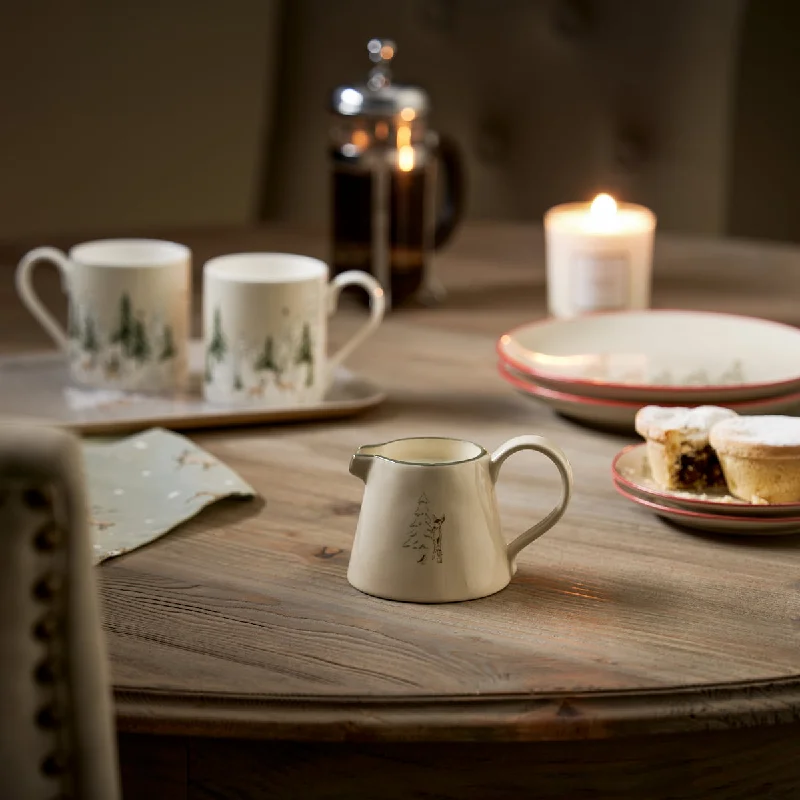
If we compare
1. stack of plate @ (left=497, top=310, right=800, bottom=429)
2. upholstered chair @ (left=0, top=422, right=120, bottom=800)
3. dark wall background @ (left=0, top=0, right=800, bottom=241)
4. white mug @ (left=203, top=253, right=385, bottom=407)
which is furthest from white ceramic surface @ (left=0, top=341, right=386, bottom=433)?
dark wall background @ (left=0, top=0, right=800, bottom=241)

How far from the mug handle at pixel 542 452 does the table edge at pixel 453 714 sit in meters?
0.13

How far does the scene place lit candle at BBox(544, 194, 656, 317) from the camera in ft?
3.77

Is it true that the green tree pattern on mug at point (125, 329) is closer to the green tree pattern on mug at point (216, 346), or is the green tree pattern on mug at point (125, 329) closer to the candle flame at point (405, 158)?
the green tree pattern on mug at point (216, 346)

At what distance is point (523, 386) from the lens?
3.05 ft

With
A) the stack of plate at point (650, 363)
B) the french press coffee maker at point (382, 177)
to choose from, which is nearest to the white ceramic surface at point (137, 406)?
the stack of plate at point (650, 363)

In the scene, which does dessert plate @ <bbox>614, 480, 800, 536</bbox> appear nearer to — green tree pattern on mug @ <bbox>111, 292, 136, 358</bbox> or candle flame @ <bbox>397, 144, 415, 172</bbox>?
green tree pattern on mug @ <bbox>111, 292, 136, 358</bbox>

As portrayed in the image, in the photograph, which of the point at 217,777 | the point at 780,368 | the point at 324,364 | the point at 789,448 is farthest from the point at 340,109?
the point at 217,777

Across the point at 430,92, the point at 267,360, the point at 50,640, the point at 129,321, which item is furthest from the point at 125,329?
the point at 430,92

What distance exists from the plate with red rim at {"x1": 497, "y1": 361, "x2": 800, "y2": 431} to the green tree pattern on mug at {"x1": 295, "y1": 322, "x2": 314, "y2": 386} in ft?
0.50

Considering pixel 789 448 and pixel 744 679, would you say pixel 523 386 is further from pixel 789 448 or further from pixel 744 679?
pixel 744 679

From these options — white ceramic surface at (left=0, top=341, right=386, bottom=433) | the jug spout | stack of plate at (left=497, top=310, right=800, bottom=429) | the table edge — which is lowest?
the table edge

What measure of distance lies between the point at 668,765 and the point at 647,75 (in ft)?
5.17

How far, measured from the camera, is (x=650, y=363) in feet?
3.33

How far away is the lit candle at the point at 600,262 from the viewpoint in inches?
45.2
